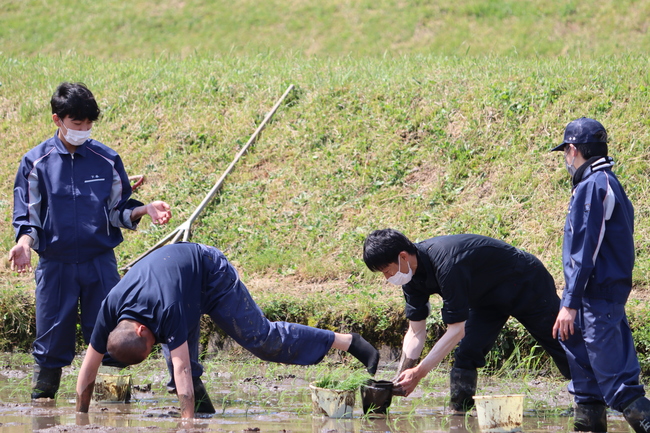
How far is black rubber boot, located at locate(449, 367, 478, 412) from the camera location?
5.15 m

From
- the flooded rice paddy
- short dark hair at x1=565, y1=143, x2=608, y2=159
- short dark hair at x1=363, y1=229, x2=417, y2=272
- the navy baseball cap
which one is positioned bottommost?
the flooded rice paddy

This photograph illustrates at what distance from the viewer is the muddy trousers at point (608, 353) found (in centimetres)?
409

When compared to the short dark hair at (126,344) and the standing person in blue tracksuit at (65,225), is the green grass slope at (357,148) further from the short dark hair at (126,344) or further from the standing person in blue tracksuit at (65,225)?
the short dark hair at (126,344)

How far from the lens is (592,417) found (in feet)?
14.3

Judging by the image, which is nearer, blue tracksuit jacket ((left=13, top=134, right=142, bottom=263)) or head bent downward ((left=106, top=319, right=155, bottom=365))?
head bent downward ((left=106, top=319, right=155, bottom=365))

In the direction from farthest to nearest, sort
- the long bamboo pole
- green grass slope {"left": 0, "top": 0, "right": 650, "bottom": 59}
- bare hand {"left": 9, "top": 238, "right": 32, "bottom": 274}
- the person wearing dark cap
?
green grass slope {"left": 0, "top": 0, "right": 650, "bottom": 59}, the long bamboo pole, bare hand {"left": 9, "top": 238, "right": 32, "bottom": 274}, the person wearing dark cap

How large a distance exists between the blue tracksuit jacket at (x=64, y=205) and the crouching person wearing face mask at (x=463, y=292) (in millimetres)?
1970

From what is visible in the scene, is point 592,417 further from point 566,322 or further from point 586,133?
point 586,133

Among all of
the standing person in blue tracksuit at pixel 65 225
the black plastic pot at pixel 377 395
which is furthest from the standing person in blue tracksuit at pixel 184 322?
the standing person in blue tracksuit at pixel 65 225

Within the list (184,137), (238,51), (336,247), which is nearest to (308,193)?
(336,247)

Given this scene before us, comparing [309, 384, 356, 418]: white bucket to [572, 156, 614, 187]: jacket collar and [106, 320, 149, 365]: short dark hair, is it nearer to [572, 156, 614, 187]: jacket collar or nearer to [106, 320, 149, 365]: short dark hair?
[106, 320, 149, 365]: short dark hair

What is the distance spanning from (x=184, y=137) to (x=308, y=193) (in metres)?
2.47

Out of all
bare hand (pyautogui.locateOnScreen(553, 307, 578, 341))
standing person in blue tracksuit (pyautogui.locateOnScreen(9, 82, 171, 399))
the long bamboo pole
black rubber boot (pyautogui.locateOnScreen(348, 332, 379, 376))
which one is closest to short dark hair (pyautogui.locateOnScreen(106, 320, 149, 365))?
standing person in blue tracksuit (pyautogui.locateOnScreen(9, 82, 171, 399))

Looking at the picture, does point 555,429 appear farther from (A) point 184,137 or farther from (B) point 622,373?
(A) point 184,137
